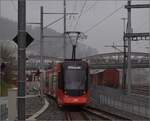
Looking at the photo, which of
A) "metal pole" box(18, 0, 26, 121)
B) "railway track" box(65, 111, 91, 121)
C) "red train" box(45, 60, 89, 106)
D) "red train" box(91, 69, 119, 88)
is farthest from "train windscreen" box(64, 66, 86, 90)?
"red train" box(91, 69, 119, 88)

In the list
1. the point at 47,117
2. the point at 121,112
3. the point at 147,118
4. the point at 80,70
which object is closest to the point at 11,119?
the point at 147,118

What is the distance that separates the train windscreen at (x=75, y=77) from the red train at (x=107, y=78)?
32.1 m

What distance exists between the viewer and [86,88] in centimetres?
3127

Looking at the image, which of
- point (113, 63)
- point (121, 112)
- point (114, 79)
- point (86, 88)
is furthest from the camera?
point (113, 63)

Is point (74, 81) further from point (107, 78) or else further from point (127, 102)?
point (107, 78)

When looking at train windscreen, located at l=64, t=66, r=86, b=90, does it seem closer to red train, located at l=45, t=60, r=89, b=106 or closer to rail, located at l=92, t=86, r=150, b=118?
red train, located at l=45, t=60, r=89, b=106

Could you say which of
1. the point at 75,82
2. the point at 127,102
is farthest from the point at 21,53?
the point at 75,82

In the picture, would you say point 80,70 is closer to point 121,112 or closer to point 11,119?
point 121,112

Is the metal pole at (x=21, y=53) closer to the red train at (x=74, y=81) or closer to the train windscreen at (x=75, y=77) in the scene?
the red train at (x=74, y=81)

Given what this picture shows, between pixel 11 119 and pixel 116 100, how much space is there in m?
15.1

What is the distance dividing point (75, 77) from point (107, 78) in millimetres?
35476

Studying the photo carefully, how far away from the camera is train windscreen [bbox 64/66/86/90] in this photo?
102 ft

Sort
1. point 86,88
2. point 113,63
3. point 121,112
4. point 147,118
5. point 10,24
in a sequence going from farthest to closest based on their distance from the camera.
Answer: point 113,63, point 10,24, point 86,88, point 121,112, point 147,118

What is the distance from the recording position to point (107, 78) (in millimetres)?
66562
